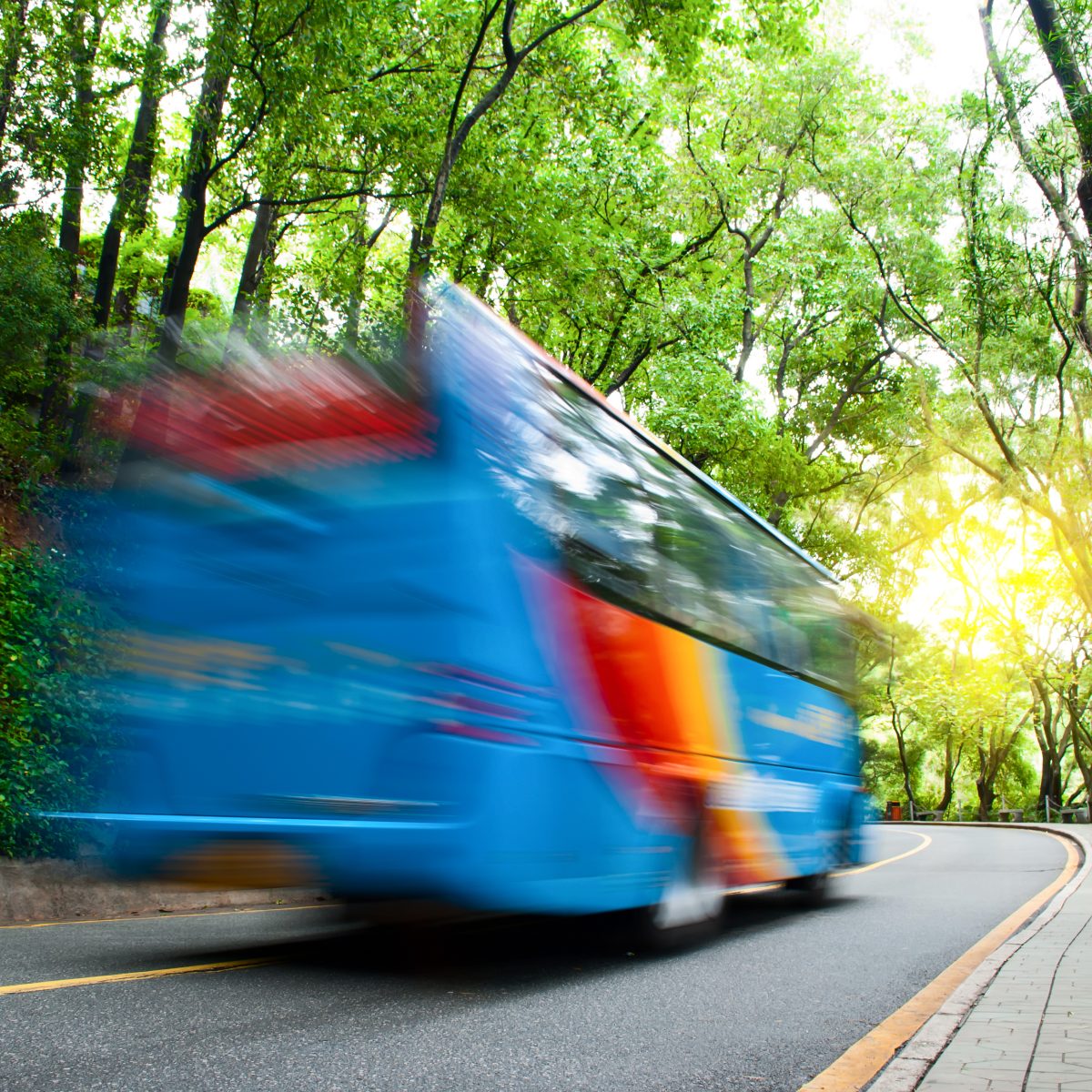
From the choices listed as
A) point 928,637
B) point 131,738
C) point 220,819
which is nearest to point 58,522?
point 131,738

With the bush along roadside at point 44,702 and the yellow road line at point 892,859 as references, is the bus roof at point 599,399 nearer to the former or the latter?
the yellow road line at point 892,859

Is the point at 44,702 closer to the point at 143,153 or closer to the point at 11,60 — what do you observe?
the point at 11,60

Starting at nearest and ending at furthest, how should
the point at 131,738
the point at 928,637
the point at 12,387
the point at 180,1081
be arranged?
the point at 180,1081
the point at 131,738
the point at 12,387
the point at 928,637

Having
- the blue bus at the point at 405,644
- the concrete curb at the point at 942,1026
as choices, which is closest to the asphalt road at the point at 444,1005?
the concrete curb at the point at 942,1026

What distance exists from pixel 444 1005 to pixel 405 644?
169 cm

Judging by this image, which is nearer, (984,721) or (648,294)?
(648,294)

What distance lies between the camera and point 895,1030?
4672 millimetres

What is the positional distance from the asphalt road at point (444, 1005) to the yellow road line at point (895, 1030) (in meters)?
0.11

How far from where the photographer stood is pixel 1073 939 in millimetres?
6980

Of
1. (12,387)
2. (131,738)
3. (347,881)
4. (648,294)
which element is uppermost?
(648,294)

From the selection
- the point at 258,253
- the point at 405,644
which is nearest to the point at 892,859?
the point at 258,253

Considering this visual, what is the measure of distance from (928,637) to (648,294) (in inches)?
993

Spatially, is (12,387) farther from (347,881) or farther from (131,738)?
(347,881)

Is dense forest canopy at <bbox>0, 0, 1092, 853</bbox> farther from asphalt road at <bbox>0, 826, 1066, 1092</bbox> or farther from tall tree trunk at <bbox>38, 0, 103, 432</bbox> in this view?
asphalt road at <bbox>0, 826, 1066, 1092</bbox>
